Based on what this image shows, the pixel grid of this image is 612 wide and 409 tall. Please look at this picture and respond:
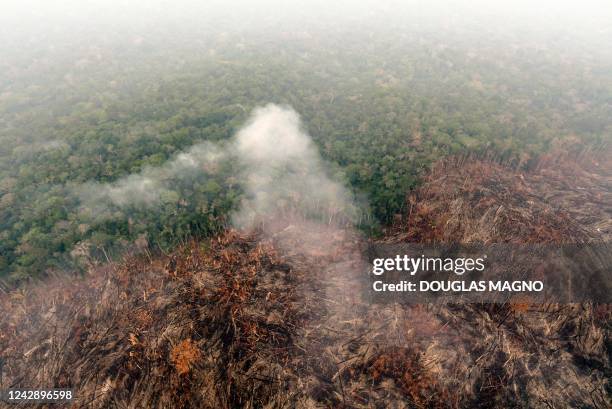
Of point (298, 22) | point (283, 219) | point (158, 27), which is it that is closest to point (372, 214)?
point (283, 219)

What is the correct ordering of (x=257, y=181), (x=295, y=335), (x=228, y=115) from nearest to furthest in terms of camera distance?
1. (x=295, y=335)
2. (x=257, y=181)
3. (x=228, y=115)

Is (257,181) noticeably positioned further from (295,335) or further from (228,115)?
(295,335)

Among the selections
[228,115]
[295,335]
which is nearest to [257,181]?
[228,115]

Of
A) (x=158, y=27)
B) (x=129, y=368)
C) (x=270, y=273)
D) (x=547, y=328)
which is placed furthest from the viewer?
(x=158, y=27)

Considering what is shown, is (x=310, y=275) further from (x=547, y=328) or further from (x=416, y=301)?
(x=547, y=328)

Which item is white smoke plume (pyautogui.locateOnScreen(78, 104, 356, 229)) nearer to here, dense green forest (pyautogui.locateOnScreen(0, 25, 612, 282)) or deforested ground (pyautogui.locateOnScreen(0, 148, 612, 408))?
dense green forest (pyautogui.locateOnScreen(0, 25, 612, 282))

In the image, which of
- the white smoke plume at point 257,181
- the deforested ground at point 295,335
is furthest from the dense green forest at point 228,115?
the deforested ground at point 295,335
